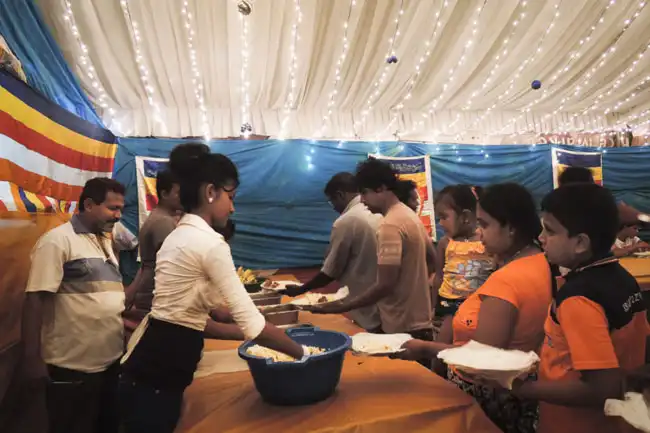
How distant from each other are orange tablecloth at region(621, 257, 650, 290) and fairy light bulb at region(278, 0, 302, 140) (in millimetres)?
3086

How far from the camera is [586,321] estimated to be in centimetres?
99

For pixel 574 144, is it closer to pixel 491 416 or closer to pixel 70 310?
pixel 491 416

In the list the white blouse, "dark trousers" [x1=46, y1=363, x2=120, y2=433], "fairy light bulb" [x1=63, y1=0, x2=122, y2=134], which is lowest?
"dark trousers" [x1=46, y1=363, x2=120, y2=433]

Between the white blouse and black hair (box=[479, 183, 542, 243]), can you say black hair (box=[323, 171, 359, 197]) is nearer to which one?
black hair (box=[479, 183, 542, 243])

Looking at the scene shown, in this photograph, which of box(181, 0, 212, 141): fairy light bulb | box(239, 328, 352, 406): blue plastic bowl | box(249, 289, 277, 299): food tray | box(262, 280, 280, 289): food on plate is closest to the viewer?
box(239, 328, 352, 406): blue plastic bowl

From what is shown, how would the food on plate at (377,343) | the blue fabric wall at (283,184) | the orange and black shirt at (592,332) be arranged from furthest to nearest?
the blue fabric wall at (283,184)
the food on plate at (377,343)
the orange and black shirt at (592,332)

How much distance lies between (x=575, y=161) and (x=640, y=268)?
6.30ft

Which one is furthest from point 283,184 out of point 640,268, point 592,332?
point 592,332

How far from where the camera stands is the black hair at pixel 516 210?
4.48ft

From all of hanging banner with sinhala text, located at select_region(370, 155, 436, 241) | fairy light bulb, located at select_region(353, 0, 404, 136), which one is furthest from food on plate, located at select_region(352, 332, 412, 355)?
hanging banner with sinhala text, located at select_region(370, 155, 436, 241)

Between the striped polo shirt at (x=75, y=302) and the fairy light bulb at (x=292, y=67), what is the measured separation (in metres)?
2.53

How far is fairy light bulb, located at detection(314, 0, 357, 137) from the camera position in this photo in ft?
12.5

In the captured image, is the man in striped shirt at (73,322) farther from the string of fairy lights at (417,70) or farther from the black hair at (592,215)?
the string of fairy lights at (417,70)

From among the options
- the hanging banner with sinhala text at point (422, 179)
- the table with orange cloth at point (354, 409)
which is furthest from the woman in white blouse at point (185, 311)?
the hanging banner with sinhala text at point (422, 179)
